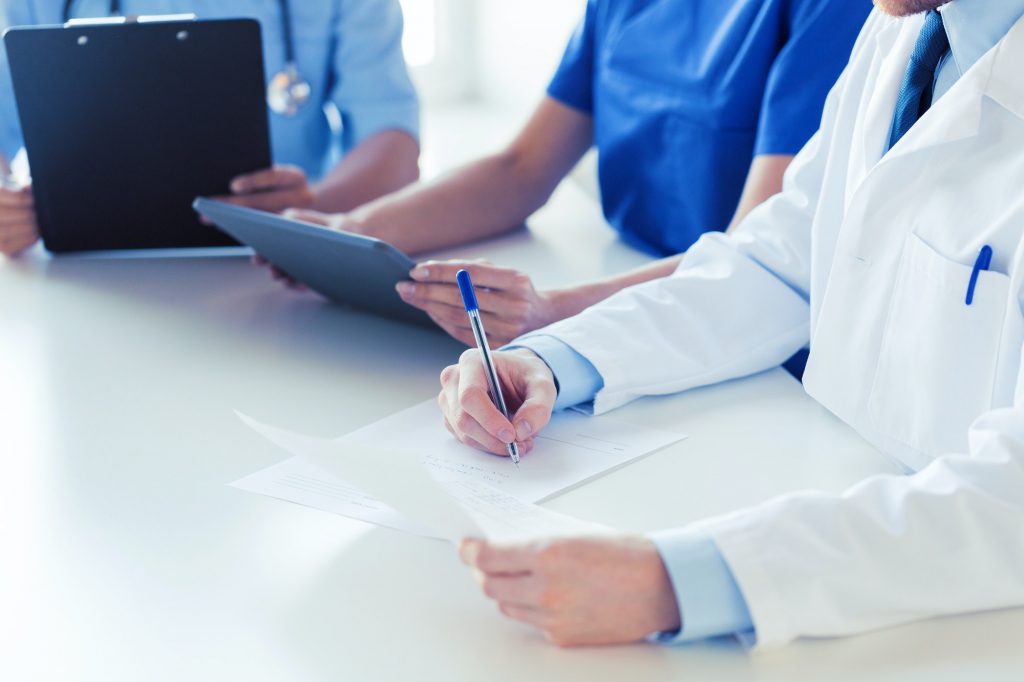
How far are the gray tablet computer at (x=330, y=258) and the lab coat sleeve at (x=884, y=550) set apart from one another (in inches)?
22.4

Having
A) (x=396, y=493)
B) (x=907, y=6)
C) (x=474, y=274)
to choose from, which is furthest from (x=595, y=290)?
(x=396, y=493)

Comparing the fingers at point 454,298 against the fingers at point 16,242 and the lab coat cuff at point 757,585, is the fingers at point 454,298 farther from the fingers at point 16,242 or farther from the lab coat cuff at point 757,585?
the fingers at point 16,242

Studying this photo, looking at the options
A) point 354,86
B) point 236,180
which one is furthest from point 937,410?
point 354,86

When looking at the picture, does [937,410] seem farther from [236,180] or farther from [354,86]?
[354,86]

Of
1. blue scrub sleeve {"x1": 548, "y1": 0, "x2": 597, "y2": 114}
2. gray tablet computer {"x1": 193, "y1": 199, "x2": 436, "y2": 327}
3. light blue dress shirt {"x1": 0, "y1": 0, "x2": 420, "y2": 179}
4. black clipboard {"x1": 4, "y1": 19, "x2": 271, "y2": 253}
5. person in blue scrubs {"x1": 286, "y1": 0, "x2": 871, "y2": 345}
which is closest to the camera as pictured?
gray tablet computer {"x1": 193, "y1": 199, "x2": 436, "y2": 327}

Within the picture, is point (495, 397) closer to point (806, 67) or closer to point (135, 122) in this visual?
point (806, 67)

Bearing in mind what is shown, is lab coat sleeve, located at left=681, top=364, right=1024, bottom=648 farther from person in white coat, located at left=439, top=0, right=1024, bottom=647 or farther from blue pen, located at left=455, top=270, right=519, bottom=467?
blue pen, located at left=455, top=270, right=519, bottom=467

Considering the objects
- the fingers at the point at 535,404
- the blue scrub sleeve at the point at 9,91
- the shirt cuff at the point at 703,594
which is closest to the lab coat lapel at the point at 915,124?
the fingers at the point at 535,404

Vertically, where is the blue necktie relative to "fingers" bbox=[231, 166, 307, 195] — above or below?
above

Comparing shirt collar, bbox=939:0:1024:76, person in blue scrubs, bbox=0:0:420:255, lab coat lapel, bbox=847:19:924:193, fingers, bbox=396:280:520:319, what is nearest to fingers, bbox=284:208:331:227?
person in blue scrubs, bbox=0:0:420:255

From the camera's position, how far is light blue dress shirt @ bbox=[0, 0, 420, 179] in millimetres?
1825

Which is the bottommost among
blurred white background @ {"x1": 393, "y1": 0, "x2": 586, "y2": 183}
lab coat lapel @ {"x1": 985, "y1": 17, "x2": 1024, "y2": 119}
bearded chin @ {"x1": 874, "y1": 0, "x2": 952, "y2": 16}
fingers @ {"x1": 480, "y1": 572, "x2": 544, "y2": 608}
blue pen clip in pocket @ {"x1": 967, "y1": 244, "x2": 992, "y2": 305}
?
blurred white background @ {"x1": 393, "y1": 0, "x2": 586, "y2": 183}

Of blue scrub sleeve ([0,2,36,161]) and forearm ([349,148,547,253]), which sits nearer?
forearm ([349,148,547,253])

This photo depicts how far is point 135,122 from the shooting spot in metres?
1.50
